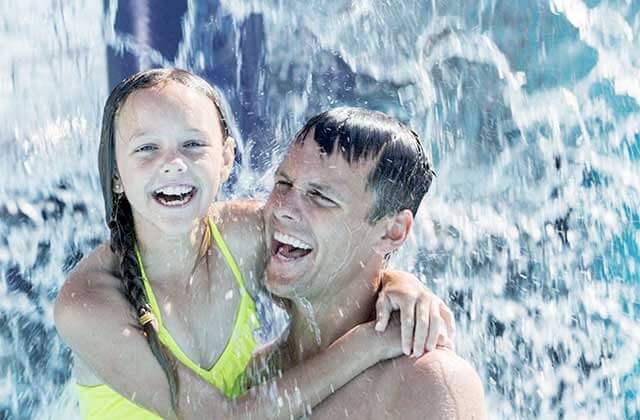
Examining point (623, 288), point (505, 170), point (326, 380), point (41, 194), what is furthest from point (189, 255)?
point (623, 288)

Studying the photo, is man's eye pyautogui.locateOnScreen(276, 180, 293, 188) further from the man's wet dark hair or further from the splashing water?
Answer: the splashing water

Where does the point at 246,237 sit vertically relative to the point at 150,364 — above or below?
Result: above

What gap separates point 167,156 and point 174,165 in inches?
2.1

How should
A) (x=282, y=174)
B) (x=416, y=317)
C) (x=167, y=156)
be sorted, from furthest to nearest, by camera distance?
1. (x=282, y=174)
2. (x=167, y=156)
3. (x=416, y=317)

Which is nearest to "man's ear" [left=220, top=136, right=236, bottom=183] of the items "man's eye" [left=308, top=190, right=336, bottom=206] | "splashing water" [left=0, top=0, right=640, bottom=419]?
"man's eye" [left=308, top=190, right=336, bottom=206]

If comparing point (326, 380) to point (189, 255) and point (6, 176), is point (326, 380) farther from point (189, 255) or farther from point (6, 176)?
point (6, 176)

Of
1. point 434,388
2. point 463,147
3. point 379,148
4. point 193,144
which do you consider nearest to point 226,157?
point 193,144

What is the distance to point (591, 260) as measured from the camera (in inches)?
212

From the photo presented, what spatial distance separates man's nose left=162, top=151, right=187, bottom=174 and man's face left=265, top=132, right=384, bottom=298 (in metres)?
0.32

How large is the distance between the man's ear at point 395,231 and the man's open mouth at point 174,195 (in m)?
0.59

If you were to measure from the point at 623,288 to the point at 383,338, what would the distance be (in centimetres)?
314

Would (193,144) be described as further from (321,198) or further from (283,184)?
(321,198)

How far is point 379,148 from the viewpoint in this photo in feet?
9.33

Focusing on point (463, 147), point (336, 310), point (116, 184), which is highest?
point (116, 184)
